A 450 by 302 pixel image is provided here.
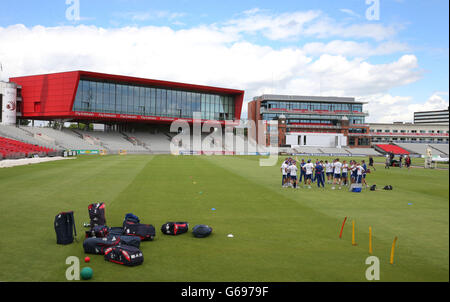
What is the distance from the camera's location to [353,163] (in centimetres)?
2217

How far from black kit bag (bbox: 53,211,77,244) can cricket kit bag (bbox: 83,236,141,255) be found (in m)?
0.96

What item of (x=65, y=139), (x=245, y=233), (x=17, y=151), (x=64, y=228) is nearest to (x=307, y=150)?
(x=65, y=139)

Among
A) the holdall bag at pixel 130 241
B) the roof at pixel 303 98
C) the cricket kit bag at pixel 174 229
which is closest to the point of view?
the holdall bag at pixel 130 241

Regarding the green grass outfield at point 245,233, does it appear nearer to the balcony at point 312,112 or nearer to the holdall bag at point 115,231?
the holdall bag at point 115,231

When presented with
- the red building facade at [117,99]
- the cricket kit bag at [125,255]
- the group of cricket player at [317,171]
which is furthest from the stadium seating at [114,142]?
the cricket kit bag at [125,255]

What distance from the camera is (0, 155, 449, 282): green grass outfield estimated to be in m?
7.20

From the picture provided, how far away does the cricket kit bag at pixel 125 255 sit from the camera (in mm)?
7568

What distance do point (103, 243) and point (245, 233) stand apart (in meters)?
4.24

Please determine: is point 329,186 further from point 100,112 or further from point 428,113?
point 428,113

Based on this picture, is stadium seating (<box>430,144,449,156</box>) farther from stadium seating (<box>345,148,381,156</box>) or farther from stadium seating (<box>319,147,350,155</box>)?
stadium seating (<box>319,147,350,155</box>)

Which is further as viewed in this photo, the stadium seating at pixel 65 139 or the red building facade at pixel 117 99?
the red building facade at pixel 117 99

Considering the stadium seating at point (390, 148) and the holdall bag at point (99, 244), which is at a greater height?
the stadium seating at point (390, 148)

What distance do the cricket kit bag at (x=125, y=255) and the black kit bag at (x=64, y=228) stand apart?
189 centimetres

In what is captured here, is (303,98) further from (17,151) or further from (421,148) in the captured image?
(17,151)
